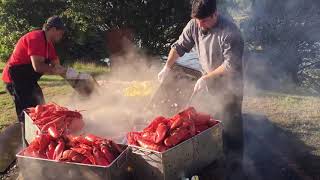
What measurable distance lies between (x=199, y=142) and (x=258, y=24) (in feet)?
47.7

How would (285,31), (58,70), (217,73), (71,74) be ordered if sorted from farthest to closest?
1. (285,31)
2. (71,74)
3. (58,70)
4. (217,73)

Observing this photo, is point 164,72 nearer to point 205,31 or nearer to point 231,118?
point 205,31

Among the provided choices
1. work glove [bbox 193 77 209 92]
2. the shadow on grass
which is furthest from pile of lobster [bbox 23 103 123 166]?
the shadow on grass

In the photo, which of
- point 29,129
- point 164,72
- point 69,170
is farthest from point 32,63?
point 69,170

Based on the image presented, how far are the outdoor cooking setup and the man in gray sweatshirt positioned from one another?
74 centimetres

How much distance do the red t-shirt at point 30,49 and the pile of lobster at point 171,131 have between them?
2.36 meters

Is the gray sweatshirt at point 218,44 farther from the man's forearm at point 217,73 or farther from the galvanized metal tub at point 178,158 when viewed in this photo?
the galvanized metal tub at point 178,158

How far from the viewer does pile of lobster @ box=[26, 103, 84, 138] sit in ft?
14.4

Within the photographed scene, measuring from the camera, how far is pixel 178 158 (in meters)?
3.78

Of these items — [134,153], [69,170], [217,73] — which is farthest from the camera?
[217,73]

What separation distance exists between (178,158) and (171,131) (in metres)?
0.28

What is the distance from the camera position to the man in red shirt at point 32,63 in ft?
18.1

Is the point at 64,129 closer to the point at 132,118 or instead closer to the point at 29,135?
the point at 29,135

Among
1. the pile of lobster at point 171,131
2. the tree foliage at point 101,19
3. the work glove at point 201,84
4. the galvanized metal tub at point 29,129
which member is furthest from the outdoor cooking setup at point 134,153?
the tree foliage at point 101,19
